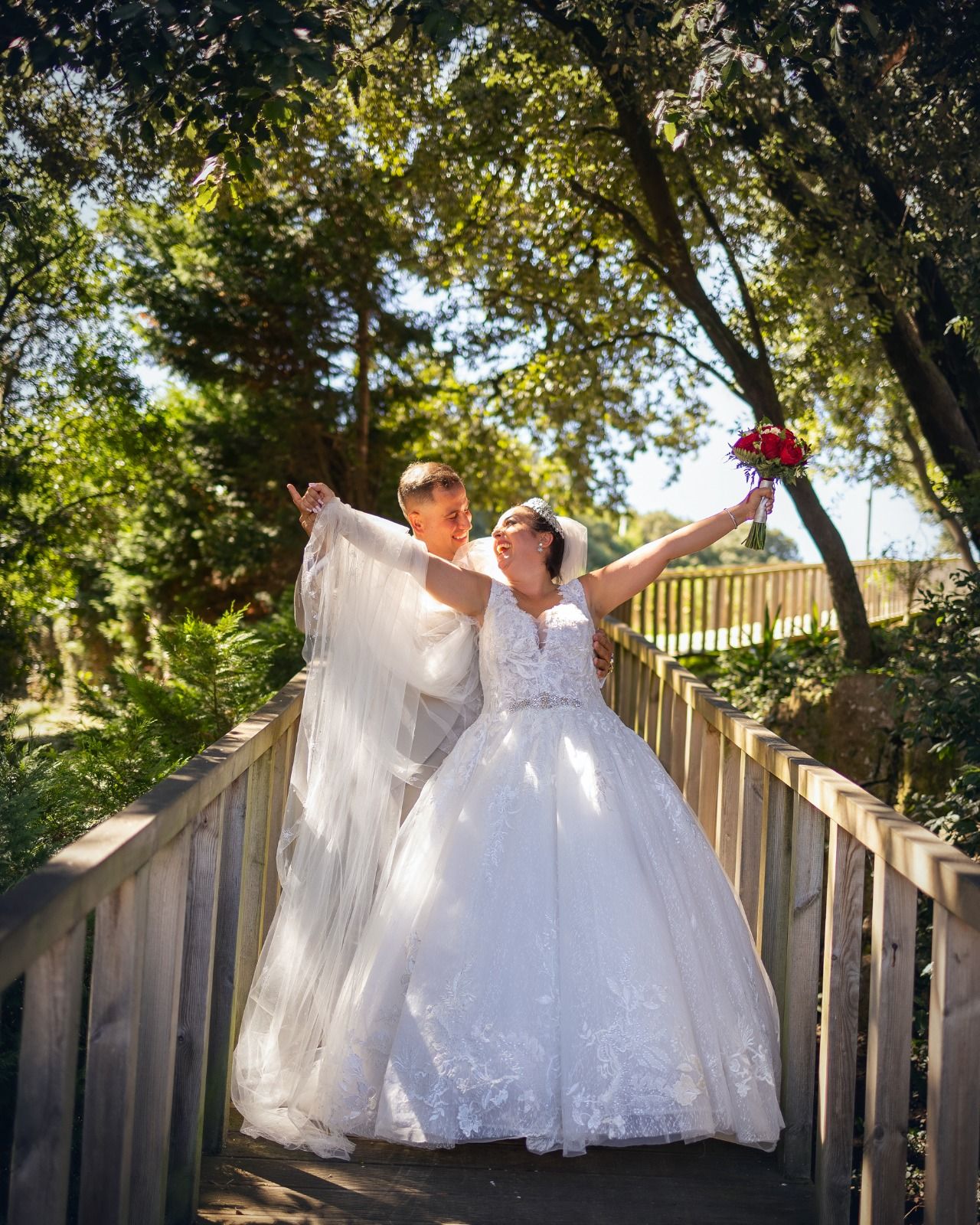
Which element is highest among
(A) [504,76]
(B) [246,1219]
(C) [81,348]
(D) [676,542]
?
(A) [504,76]

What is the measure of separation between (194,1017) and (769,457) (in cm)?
246

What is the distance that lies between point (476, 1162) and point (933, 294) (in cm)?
605

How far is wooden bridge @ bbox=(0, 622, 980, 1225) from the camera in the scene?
5.72ft

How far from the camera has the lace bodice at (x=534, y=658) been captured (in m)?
3.68

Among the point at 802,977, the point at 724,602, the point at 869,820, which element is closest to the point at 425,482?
the point at 802,977

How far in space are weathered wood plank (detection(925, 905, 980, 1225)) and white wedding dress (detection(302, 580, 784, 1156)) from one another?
864mm

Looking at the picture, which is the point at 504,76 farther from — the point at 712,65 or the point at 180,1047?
the point at 180,1047

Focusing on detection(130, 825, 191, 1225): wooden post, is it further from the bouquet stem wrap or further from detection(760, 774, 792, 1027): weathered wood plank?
the bouquet stem wrap

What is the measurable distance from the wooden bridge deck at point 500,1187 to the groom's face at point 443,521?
2.12 m

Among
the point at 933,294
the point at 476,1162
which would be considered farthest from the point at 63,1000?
the point at 933,294

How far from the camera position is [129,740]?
206 inches

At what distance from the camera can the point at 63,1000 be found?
5.56 feet

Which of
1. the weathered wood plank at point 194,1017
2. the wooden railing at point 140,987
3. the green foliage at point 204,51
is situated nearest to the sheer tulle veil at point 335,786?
the wooden railing at point 140,987

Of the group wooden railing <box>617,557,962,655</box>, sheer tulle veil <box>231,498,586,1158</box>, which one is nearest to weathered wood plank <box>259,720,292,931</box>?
sheer tulle veil <box>231,498,586,1158</box>
